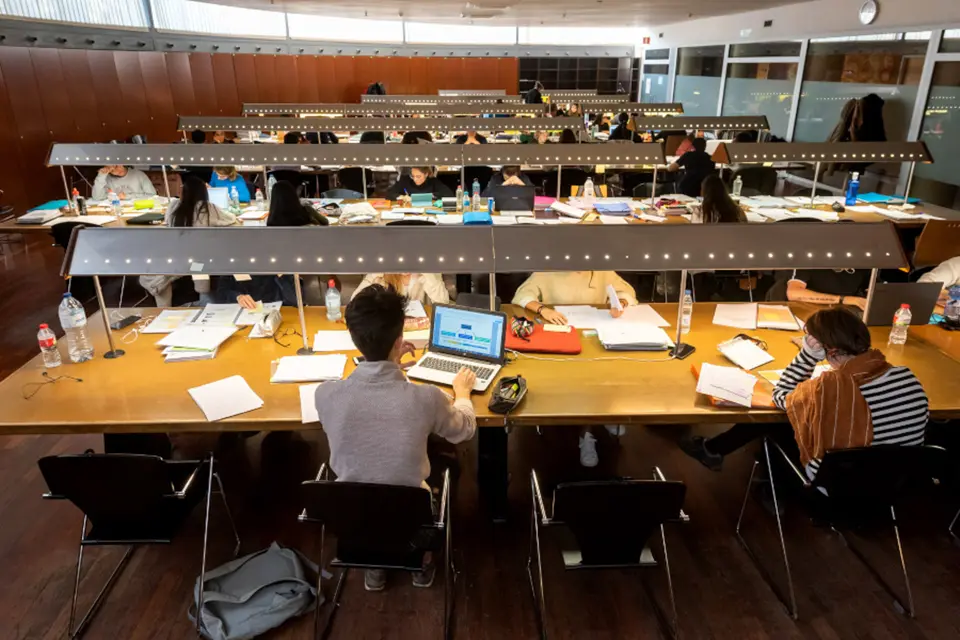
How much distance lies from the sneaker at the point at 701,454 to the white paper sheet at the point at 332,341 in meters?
2.10

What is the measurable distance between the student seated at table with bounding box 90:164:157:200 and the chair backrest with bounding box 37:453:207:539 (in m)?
4.93

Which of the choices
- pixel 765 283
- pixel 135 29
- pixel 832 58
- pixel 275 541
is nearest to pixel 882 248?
pixel 765 283

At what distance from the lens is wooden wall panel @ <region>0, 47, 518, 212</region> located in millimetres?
9000

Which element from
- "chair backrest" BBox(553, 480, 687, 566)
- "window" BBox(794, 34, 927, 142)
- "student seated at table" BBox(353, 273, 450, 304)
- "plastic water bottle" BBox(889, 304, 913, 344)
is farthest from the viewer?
"window" BBox(794, 34, 927, 142)

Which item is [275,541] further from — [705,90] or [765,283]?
[705,90]

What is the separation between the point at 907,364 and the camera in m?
3.21

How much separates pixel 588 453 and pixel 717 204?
2149mm

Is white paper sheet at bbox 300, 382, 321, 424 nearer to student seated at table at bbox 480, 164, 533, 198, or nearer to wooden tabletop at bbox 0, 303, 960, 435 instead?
wooden tabletop at bbox 0, 303, 960, 435

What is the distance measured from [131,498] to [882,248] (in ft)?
11.6

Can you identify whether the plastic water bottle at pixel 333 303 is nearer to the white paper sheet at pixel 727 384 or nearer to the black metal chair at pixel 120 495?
the black metal chair at pixel 120 495

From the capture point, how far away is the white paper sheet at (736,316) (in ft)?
12.0

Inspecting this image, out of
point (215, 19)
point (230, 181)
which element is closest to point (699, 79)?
point (215, 19)

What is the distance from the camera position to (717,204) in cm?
463

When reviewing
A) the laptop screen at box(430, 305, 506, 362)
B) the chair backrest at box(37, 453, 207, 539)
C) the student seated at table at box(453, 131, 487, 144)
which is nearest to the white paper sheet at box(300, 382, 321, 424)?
the chair backrest at box(37, 453, 207, 539)
